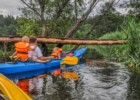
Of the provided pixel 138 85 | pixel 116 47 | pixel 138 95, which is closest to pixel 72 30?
pixel 116 47

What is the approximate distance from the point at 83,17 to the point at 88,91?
12620 mm

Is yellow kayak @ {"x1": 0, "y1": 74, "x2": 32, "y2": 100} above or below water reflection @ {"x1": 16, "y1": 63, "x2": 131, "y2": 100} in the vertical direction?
above

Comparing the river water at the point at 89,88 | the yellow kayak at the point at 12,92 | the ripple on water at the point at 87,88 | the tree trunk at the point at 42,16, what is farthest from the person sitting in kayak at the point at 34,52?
the tree trunk at the point at 42,16

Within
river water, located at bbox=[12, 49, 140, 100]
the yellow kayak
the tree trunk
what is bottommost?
river water, located at bbox=[12, 49, 140, 100]

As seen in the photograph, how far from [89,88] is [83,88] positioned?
0.18 metres

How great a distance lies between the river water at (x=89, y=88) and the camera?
8.96 m

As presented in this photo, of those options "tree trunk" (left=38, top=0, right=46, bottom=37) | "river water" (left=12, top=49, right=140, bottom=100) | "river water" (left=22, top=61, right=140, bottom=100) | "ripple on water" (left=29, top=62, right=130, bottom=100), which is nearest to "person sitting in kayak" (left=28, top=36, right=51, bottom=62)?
"river water" (left=12, top=49, right=140, bottom=100)

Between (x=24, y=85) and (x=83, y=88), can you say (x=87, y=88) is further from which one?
(x=24, y=85)

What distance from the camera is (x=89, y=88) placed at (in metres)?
10.3

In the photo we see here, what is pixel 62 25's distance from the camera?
905 inches

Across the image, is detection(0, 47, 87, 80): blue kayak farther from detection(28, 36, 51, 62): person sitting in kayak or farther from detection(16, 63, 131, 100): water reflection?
detection(16, 63, 131, 100): water reflection

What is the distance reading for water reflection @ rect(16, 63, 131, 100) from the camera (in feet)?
29.4

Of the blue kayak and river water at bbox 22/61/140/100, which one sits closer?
river water at bbox 22/61/140/100

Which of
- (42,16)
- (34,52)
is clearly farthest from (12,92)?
(42,16)
